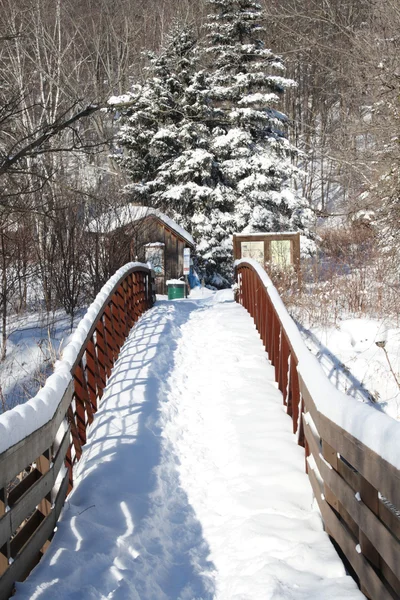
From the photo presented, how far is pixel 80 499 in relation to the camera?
4.02 metres

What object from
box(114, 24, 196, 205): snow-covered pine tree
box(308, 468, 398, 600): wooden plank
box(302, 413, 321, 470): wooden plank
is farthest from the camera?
box(114, 24, 196, 205): snow-covered pine tree

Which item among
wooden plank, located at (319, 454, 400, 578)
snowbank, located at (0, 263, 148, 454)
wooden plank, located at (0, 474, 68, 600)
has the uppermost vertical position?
snowbank, located at (0, 263, 148, 454)

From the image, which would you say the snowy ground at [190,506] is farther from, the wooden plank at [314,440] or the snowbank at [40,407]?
the snowbank at [40,407]

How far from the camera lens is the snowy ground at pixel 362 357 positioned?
Answer: 741 cm

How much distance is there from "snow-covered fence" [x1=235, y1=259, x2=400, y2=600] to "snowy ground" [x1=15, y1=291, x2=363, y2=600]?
22 cm

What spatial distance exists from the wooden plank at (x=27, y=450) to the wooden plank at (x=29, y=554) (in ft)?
1.37

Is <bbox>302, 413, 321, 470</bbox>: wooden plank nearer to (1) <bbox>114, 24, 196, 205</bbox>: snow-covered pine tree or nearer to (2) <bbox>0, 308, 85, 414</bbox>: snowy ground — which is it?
(2) <bbox>0, 308, 85, 414</bbox>: snowy ground

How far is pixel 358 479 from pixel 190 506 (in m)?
1.84

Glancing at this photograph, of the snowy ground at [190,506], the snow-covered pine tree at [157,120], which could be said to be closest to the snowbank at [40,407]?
the snowy ground at [190,506]

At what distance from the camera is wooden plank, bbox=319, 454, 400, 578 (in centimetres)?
203

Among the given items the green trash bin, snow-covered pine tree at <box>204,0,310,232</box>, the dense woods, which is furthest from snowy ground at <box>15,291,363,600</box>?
snow-covered pine tree at <box>204,0,310,232</box>

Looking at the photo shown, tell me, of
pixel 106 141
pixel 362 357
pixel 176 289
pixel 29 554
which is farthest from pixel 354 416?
pixel 176 289

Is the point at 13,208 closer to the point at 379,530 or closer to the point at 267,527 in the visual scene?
the point at 267,527

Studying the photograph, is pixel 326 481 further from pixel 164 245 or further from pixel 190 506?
pixel 164 245
